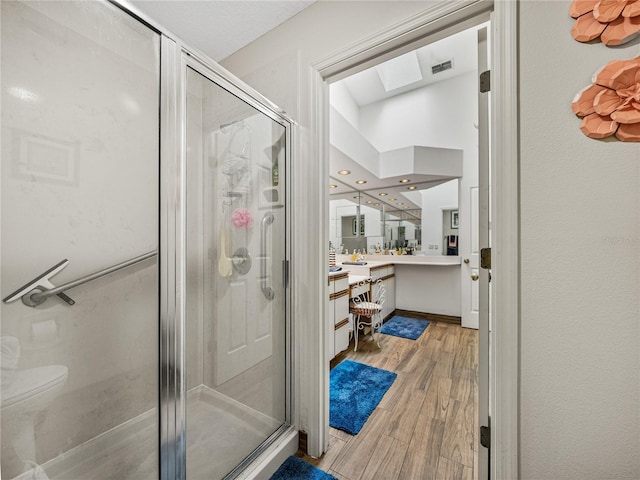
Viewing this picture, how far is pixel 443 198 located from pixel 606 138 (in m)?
3.26

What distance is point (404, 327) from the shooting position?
12.0 ft

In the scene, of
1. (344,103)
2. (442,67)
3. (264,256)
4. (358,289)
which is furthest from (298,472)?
(442,67)

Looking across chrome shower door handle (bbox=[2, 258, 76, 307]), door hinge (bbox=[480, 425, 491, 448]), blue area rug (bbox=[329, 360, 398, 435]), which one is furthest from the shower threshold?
door hinge (bbox=[480, 425, 491, 448])

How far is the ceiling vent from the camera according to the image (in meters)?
3.73

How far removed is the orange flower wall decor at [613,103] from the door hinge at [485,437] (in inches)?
46.9

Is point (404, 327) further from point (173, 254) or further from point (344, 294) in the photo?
point (173, 254)

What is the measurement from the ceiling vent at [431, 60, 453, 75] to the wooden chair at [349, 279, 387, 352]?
325 cm

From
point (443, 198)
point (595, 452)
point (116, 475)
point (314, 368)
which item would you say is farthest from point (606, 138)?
point (443, 198)

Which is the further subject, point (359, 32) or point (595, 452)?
point (359, 32)

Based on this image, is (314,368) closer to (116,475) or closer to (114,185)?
(116,475)

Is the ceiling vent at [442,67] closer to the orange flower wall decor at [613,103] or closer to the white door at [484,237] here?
the white door at [484,237]

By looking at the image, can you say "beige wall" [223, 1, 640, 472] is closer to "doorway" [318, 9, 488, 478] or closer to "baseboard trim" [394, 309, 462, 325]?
"doorway" [318, 9, 488, 478]

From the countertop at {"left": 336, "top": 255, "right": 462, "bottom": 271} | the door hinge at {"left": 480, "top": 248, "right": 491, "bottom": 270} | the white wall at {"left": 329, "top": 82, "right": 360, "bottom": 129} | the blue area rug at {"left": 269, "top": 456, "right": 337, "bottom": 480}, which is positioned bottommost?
the blue area rug at {"left": 269, "top": 456, "right": 337, "bottom": 480}

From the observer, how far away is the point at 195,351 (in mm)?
1160
